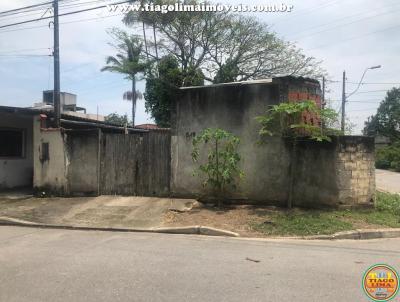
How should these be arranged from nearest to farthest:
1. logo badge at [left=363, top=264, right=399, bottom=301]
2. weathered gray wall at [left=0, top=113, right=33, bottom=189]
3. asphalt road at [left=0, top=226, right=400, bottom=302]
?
logo badge at [left=363, top=264, right=399, bottom=301]
asphalt road at [left=0, top=226, right=400, bottom=302]
weathered gray wall at [left=0, top=113, right=33, bottom=189]

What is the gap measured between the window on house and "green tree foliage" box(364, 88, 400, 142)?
2290 inches

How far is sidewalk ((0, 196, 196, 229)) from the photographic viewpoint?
35.4 ft

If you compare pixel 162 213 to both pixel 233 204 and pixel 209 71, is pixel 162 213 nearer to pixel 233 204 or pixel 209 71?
pixel 233 204

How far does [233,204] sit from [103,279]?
6598 mm

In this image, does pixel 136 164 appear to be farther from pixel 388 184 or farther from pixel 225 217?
pixel 388 184

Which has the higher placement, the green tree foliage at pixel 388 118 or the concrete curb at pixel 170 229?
the green tree foliage at pixel 388 118

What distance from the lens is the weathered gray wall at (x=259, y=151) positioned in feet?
37.6

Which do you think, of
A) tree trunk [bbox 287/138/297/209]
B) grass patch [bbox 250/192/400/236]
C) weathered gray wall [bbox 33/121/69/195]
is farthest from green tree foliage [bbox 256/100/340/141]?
weathered gray wall [bbox 33/121/69/195]

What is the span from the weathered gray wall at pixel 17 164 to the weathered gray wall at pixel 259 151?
6.95 meters

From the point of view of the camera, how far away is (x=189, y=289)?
18.0 feet

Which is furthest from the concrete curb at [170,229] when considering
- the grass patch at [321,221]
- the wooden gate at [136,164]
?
the wooden gate at [136,164]

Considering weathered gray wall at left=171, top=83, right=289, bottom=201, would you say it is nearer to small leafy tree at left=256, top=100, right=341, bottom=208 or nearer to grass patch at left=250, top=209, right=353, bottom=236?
small leafy tree at left=256, top=100, right=341, bottom=208

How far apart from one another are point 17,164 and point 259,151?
1023cm

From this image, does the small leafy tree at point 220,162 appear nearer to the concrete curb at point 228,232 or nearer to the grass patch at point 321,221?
the grass patch at point 321,221
